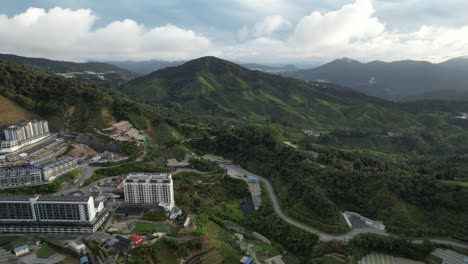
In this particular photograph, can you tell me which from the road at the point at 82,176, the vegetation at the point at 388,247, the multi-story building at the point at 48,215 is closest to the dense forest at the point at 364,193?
the vegetation at the point at 388,247

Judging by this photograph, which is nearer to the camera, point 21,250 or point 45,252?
point 21,250

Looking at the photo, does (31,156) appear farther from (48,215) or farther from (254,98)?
(254,98)

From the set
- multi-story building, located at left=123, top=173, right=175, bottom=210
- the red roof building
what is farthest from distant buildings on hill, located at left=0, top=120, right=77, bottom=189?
the red roof building

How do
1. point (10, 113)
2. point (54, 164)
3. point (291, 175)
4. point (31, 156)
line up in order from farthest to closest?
point (10, 113) → point (291, 175) → point (31, 156) → point (54, 164)

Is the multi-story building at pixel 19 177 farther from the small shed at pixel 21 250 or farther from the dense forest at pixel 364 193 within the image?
the dense forest at pixel 364 193

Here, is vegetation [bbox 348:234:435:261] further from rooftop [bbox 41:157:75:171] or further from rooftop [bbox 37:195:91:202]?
rooftop [bbox 41:157:75:171]

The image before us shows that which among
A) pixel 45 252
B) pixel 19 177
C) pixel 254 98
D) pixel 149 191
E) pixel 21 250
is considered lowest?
pixel 45 252

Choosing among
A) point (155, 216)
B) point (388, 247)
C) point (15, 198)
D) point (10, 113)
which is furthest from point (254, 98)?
point (15, 198)

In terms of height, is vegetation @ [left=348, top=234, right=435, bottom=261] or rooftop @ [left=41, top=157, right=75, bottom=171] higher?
rooftop @ [left=41, top=157, right=75, bottom=171]

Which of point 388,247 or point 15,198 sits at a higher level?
point 15,198
